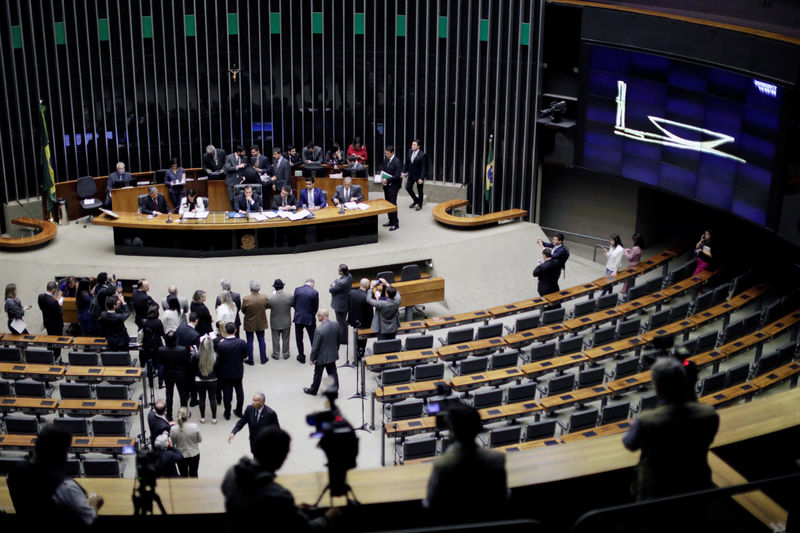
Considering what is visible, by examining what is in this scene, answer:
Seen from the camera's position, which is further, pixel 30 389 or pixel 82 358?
pixel 82 358

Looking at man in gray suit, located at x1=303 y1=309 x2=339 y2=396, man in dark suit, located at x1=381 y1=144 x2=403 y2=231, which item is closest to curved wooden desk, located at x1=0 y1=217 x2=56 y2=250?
man in dark suit, located at x1=381 y1=144 x2=403 y2=231

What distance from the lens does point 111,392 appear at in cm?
1121

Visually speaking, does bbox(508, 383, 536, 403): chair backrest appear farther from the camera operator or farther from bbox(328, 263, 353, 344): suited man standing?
the camera operator

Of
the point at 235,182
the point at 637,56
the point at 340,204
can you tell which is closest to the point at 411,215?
the point at 340,204

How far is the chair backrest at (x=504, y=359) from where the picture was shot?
12157 millimetres

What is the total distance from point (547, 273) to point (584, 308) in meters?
0.85

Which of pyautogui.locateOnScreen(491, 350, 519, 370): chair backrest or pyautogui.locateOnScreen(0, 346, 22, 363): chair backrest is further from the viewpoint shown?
pyautogui.locateOnScreen(491, 350, 519, 370): chair backrest

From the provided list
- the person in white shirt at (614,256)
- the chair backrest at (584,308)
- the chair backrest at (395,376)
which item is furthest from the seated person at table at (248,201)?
the person in white shirt at (614,256)

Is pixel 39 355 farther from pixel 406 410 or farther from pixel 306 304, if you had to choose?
pixel 406 410

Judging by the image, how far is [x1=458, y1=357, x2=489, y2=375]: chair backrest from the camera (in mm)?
11812

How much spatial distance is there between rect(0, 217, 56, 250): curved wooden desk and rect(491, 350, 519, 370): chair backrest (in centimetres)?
822

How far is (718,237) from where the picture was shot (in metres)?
17.5

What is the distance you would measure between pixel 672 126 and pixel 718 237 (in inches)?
124

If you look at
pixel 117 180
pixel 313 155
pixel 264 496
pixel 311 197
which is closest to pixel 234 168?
pixel 311 197
